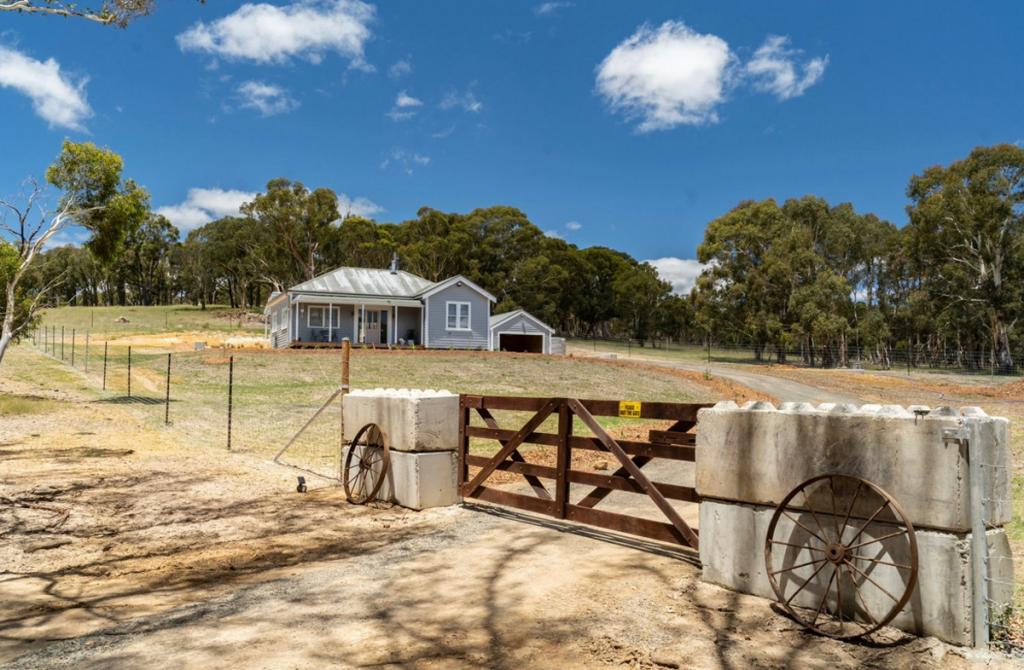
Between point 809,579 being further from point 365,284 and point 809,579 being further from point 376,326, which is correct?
point 365,284

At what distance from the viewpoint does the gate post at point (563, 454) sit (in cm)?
714

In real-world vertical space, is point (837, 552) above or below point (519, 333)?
below

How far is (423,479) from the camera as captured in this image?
827 cm

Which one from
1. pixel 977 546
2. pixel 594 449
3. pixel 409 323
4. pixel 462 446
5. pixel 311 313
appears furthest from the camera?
pixel 409 323

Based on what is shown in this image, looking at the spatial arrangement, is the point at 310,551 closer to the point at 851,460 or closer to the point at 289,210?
the point at 851,460

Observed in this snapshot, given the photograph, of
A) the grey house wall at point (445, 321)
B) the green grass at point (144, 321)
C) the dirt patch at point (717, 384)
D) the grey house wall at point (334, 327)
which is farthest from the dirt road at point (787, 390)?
the green grass at point (144, 321)

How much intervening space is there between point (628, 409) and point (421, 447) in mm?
Answer: 2831

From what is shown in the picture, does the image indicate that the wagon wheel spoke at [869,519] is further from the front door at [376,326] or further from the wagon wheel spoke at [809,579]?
the front door at [376,326]

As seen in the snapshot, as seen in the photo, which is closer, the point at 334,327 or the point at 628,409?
the point at 628,409

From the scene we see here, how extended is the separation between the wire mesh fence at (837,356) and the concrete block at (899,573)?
45.6 m

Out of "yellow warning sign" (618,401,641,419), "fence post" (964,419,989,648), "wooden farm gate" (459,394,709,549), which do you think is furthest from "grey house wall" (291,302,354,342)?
"fence post" (964,419,989,648)

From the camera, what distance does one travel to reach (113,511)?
26.9 feet

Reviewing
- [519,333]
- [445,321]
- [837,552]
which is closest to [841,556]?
[837,552]

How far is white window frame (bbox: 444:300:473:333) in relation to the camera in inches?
1710
